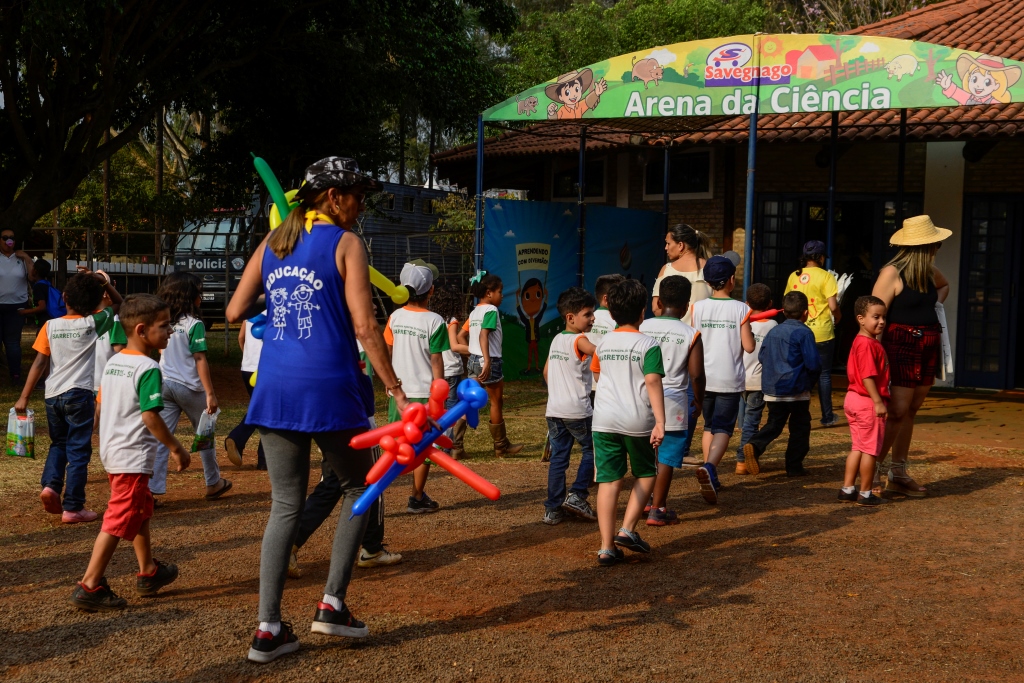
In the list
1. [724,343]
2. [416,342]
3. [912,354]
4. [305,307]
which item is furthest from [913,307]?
[305,307]

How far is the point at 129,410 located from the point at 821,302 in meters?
7.45

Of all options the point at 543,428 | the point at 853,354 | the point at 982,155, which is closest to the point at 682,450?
the point at 853,354

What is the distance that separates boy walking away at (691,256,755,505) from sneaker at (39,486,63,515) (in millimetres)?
4112

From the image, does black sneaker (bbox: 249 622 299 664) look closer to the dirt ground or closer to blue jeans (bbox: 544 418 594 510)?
the dirt ground

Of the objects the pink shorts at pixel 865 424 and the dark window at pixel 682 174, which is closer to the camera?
the pink shorts at pixel 865 424

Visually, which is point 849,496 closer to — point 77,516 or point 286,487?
point 286,487

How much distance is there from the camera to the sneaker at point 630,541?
532 cm

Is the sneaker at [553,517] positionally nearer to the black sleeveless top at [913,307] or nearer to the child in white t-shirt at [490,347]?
the child in white t-shirt at [490,347]

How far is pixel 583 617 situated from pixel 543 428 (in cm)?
555

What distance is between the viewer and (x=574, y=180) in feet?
59.8

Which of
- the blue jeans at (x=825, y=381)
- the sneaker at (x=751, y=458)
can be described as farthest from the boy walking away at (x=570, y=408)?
the blue jeans at (x=825, y=381)

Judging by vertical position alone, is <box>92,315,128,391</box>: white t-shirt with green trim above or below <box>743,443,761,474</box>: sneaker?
above

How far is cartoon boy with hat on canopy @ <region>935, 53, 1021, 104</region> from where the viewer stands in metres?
8.88

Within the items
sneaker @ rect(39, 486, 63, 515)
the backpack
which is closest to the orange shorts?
sneaker @ rect(39, 486, 63, 515)
